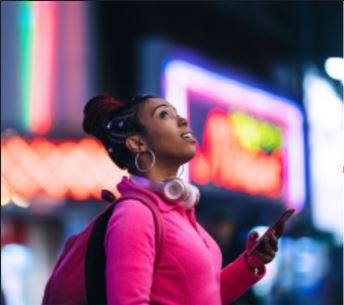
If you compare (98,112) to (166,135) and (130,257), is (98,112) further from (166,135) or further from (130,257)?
(130,257)

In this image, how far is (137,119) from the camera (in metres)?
2.26

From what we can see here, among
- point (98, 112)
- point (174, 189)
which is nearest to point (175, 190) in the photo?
point (174, 189)

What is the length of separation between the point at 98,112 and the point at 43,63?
6.32 metres

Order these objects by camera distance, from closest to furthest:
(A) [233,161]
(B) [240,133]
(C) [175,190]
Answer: (C) [175,190]
(A) [233,161]
(B) [240,133]

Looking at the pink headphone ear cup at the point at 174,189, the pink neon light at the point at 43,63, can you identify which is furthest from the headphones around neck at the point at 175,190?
the pink neon light at the point at 43,63

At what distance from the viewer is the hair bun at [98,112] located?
236 cm

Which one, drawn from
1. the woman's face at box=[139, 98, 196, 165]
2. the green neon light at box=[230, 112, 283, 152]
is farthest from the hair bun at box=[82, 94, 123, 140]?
the green neon light at box=[230, 112, 283, 152]

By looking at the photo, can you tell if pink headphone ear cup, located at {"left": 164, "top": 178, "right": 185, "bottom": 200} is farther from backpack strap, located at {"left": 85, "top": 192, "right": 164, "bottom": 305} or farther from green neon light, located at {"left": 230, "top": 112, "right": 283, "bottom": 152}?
green neon light, located at {"left": 230, "top": 112, "right": 283, "bottom": 152}

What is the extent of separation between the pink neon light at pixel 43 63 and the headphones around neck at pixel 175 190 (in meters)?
6.16

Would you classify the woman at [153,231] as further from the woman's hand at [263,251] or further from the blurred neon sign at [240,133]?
the blurred neon sign at [240,133]

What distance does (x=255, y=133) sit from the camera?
1098cm

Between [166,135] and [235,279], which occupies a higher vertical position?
[166,135]

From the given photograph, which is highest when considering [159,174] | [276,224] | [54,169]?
[54,169]

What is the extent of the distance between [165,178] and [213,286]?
1.00 ft
